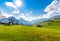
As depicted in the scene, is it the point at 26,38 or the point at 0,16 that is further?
the point at 0,16

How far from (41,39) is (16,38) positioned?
25.9 ft

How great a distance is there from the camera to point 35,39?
4938 centimetres

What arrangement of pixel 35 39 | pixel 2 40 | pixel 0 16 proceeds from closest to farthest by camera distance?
pixel 2 40, pixel 35 39, pixel 0 16

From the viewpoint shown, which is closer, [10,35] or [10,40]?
[10,40]

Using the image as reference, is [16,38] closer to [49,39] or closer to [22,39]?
[22,39]

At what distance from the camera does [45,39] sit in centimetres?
5056

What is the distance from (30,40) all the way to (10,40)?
606 centimetres

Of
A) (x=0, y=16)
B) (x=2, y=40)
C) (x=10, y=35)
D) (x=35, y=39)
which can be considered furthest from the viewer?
(x=0, y=16)

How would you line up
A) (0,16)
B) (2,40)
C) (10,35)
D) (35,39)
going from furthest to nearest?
(0,16) < (10,35) < (35,39) < (2,40)

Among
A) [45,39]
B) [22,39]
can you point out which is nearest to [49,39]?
[45,39]

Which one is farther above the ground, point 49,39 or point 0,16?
point 0,16

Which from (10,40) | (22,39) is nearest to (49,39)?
(22,39)

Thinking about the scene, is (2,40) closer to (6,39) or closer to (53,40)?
(6,39)

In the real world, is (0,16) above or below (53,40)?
above
